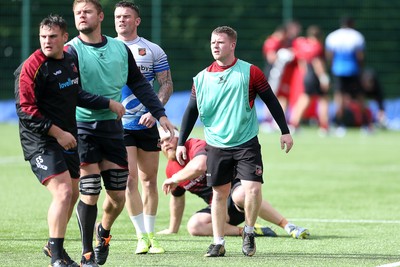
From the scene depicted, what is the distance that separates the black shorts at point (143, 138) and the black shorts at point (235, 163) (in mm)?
658

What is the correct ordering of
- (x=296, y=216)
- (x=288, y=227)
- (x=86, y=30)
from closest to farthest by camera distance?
(x=86, y=30)
(x=288, y=227)
(x=296, y=216)

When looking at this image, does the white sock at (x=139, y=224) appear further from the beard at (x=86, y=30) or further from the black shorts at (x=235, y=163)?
the beard at (x=86, y=30)

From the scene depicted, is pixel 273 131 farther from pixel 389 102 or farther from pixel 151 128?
pixel 151 128

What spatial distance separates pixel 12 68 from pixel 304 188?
53.4ft

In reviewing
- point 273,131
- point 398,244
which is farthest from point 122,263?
point 273,131

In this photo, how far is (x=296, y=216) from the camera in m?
12.1

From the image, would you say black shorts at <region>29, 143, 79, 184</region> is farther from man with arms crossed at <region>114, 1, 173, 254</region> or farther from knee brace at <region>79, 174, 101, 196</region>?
man with arms crossed at <region>114, 1, 173, 254</region>

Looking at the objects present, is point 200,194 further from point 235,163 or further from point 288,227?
point 235,163

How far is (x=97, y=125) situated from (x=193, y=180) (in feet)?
6.81

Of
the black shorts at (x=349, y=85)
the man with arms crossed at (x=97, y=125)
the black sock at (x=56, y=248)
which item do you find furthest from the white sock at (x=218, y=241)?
the black shorts at (x=349, y=85)

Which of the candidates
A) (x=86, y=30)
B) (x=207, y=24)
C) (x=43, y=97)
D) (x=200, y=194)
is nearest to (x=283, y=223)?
(x=200, y=194)

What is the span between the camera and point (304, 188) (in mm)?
15039

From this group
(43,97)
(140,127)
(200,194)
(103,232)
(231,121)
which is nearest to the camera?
(43,97)

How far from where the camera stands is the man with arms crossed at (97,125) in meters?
8.50
